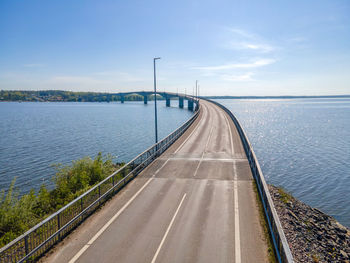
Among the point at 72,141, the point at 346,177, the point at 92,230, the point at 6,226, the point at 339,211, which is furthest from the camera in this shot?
the point at 72,141

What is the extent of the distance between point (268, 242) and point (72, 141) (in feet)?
152

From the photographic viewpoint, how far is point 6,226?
1440cm

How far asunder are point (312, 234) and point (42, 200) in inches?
737

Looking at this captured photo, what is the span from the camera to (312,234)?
16.6m

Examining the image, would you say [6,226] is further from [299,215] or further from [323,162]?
[323,162]

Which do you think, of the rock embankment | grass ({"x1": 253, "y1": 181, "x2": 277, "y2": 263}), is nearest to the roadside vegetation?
grass ({"x1": 253, "y1": 181, "x2": 277, "y2": 263})

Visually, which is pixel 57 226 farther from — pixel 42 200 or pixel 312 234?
pixel 312 234

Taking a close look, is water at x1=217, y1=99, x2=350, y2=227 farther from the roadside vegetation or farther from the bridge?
the roadside vegetation

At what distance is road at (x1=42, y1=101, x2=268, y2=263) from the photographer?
1002 cm

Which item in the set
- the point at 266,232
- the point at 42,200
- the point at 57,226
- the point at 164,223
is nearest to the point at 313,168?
the point at 266,232

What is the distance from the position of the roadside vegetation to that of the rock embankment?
14051 mm

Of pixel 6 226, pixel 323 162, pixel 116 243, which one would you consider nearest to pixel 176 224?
pixel 116 243

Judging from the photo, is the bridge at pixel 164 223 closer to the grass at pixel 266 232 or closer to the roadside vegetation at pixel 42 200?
the grass at pixel 266 232

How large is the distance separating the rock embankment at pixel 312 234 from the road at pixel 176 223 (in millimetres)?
3269
